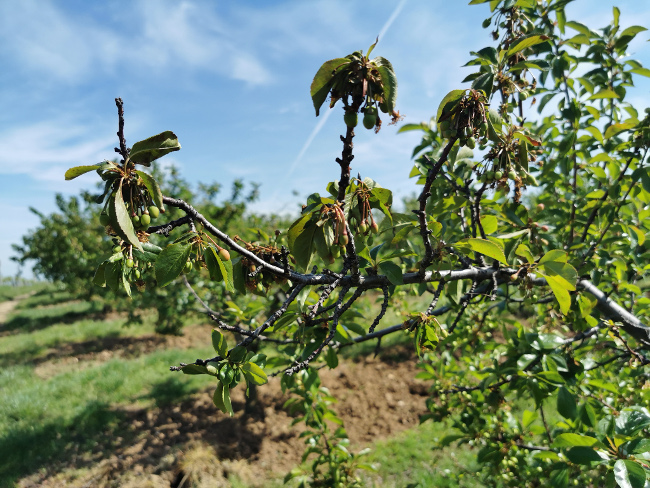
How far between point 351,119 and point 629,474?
5.52 ft

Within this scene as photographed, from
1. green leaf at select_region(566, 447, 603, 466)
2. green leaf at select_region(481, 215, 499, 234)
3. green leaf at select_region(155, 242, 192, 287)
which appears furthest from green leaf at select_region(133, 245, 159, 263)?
green leaf at select_region(566, 447, 603, 466)

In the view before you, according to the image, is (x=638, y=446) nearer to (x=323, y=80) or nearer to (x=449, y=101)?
(x=449, y=101)

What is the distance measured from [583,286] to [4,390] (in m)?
8.25

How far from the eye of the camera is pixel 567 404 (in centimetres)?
180

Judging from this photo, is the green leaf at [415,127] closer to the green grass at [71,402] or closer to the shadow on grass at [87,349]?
the green grass at [71,402]

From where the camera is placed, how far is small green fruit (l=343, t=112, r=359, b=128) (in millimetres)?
1002

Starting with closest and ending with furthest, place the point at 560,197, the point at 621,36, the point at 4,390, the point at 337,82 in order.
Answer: the point at 337,82 → the point at 621,36 → the point at 560,197 → the point at 4,390

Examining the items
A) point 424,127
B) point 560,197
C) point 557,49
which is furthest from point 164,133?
point 560,197

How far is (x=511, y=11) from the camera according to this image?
2436 mm

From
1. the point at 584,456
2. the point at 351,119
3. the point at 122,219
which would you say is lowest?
the point at 584,456

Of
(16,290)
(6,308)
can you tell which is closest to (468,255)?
(6,308)

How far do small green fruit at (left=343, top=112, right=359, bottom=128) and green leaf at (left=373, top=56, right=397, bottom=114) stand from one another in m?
0.10

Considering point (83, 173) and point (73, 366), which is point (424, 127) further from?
point (73, 366)

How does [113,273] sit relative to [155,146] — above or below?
below
